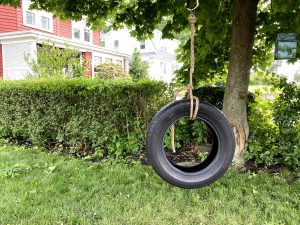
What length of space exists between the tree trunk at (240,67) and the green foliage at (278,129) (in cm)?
38

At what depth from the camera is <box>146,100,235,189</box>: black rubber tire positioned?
220 cm

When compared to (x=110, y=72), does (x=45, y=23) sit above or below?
above

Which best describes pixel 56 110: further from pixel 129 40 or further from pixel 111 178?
pixel 129 40

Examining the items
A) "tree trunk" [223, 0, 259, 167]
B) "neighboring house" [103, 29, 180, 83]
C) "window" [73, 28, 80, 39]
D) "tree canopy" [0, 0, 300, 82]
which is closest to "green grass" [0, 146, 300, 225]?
"tree trunk" [223, 0, 259, 167]

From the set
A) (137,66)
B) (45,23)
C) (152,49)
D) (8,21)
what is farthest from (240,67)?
(152,49)

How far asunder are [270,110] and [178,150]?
1.74m

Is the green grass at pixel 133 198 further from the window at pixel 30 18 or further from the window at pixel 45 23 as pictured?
the window at pixel 45 23

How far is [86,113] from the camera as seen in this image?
20.0ft

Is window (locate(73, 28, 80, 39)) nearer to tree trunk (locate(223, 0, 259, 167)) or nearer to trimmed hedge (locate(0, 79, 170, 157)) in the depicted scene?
trimmed hedge (locate(0, 79, 170, 157))

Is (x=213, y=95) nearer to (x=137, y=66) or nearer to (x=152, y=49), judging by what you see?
(x=137, y=66)

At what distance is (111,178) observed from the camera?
450cm

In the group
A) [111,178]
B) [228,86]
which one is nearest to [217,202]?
[111,178]

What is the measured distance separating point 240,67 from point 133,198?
8.13 feet

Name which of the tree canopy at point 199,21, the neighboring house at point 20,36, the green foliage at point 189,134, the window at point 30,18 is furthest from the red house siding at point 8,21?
the green foliage at point 189,134
